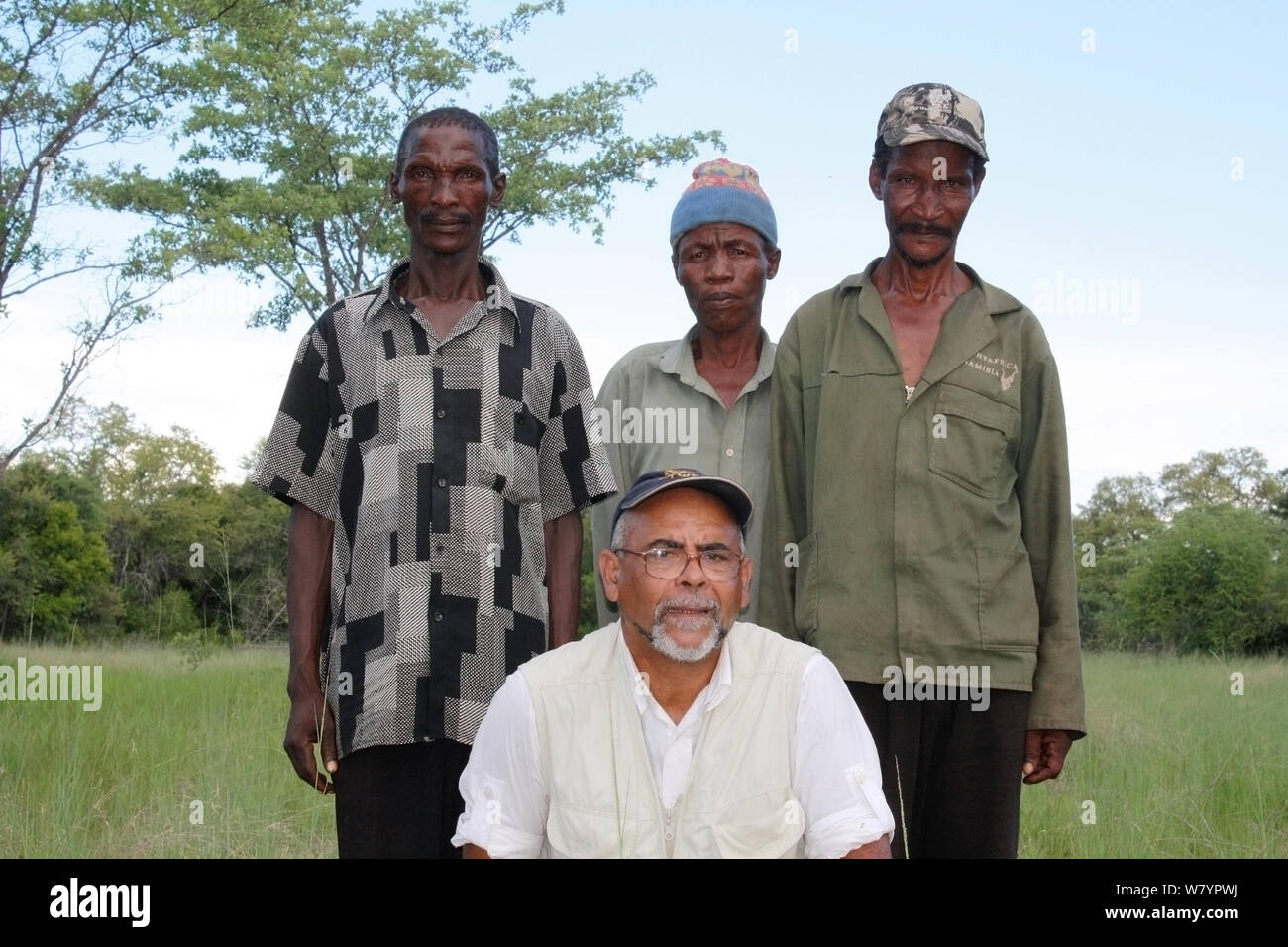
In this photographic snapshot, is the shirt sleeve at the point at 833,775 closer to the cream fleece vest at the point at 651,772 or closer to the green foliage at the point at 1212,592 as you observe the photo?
the cream fleece vest at the point at 651,772

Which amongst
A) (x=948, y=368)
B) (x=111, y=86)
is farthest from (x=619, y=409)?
(x=111, y=86)

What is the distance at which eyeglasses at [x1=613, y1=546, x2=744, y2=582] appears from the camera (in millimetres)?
2801

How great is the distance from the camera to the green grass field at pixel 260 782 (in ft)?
18.5

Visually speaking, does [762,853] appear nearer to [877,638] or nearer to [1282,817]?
[877,638]

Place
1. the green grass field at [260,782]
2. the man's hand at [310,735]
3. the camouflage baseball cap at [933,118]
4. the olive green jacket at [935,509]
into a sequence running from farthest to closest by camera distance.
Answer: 1. the green grass field at [260,782]
2. the camouflage baseball cap at [933,118]
3. the olive green jacket at [935,509]
4. the man's hand at [310,735]

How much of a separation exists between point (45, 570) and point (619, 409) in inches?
713

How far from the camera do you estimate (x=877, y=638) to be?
10.9ft

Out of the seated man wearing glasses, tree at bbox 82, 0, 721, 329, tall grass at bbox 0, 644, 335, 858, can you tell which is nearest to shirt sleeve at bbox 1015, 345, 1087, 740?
the seated man wearing glasses

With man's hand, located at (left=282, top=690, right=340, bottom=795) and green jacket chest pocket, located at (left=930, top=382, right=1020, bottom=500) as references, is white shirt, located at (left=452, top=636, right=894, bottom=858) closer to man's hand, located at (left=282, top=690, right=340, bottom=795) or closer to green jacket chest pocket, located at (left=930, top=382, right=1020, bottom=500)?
man's hand, located at (left=282, top=690, right=340, bottom=795)

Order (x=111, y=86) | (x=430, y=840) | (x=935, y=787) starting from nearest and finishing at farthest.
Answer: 1. (x=430, y=840)
2. (x=935, y=787)
3. (x=111, y=86)

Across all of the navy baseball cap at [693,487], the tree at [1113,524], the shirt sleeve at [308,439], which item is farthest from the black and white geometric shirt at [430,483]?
the tree at [1113,524]

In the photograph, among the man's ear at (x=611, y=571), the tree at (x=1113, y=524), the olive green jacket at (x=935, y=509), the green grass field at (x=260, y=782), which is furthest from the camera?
the tree at (x=1113, y=524)

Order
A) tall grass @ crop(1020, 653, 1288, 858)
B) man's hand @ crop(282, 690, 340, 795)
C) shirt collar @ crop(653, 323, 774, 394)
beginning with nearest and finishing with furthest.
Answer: man's hand @ crop(282, 690, 340, 795) → shirt collar @ crop(653, 323, 774, 394) → tall grass @ crop(1020, 653, 1288, 858)

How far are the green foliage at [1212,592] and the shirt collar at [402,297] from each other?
67.1 ft
